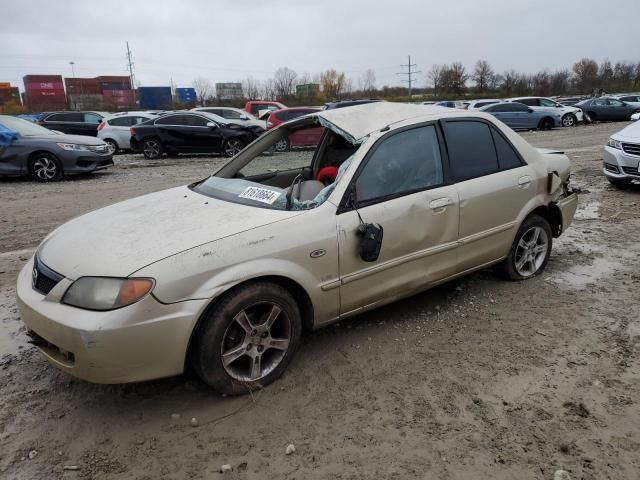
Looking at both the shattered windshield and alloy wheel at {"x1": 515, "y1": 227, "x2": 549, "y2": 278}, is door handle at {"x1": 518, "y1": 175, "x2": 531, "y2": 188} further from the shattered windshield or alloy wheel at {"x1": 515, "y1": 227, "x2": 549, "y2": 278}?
the shattered windshield

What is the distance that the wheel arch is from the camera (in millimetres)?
2643

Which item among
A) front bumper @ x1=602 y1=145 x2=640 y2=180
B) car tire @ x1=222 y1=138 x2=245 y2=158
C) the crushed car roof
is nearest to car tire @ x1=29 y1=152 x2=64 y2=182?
car tire @ x1=222 y1=138 x2=245 y2=158

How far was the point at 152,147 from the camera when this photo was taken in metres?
15.3

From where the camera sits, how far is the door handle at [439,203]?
347cm

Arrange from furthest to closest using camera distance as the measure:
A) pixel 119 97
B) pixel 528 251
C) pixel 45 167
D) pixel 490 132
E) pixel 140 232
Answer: pixel 119 97
pixel 45 167
pixel 528 251
pixel 490 132
pixel 140 232

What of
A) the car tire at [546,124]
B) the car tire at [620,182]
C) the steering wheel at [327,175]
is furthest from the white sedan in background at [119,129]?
the car tire at [546,124]

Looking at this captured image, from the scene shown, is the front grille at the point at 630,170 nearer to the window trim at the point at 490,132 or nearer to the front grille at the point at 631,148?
the front grille at the point at 631,148

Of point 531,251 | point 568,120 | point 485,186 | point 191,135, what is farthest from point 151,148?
point 568,120

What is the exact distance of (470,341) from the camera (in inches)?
136

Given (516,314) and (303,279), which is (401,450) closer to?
(303,279)

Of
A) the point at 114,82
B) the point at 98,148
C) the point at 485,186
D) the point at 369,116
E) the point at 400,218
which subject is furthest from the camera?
the point at 114,82

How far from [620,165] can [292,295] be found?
7348mm

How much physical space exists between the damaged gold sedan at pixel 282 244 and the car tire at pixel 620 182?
471 centimetres

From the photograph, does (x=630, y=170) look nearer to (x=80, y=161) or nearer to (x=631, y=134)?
(x=631, y=134)
